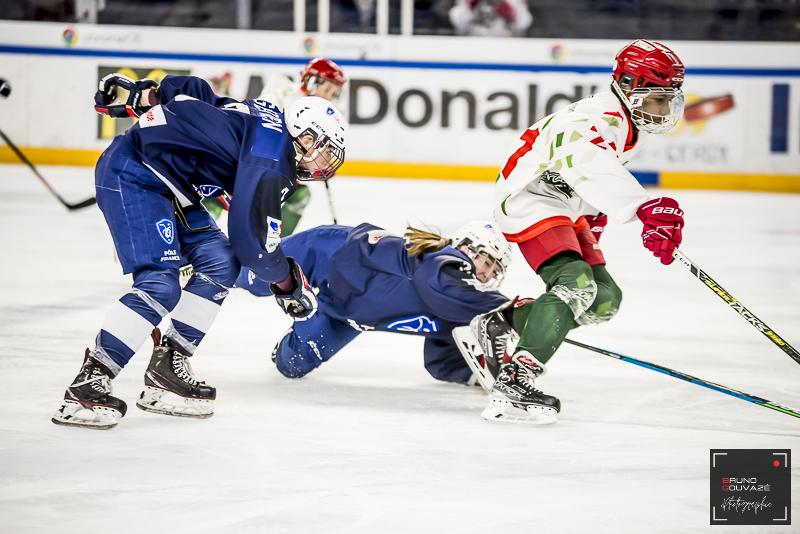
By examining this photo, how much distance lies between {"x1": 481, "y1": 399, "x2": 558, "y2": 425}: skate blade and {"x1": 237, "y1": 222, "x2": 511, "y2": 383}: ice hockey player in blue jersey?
15.4 inches

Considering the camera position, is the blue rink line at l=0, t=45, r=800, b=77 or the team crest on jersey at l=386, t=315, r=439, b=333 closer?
the team crest on jersey at l=386, t=315, r=439, b=333

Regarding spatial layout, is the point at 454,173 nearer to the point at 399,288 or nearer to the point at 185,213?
the point at 399,288

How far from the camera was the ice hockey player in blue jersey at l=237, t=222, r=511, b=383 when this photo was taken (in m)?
3.97

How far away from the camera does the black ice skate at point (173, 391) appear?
365 centimetres

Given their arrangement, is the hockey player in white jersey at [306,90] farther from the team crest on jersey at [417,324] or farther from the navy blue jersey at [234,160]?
the navy blue jersey at [234,160]

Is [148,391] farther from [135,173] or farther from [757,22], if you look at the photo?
[757,22]

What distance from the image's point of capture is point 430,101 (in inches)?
435

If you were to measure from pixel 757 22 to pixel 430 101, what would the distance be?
2998mm

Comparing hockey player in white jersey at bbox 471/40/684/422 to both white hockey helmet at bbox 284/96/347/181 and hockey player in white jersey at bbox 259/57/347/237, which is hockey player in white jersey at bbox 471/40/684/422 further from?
hockey player in white jersey at bbox 259/57/347/237

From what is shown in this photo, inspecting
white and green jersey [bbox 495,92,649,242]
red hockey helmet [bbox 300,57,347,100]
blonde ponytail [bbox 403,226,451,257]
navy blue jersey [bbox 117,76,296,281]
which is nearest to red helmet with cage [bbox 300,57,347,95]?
red hockey helmet [bbox 300,57,347,100]

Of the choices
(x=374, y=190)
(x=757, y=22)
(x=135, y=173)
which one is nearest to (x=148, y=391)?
(x=135, y=173)

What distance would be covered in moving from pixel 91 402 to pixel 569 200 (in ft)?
5.25

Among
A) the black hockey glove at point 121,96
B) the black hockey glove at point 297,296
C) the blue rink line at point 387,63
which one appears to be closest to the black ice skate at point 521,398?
Answer: the black hockey glove at point 297,296

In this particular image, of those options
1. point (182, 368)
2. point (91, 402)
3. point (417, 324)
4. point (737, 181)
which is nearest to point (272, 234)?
point (182, 368)
